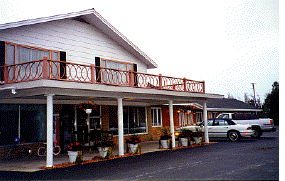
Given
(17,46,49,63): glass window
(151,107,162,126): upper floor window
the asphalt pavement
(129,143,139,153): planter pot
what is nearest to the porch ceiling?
(17,46,49,63): glass window

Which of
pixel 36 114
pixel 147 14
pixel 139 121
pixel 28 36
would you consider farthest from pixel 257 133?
pixel 28 36

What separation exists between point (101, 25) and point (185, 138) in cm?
860

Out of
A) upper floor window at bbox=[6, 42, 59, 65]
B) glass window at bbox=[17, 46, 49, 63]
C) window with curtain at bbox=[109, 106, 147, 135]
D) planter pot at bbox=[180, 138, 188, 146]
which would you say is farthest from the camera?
window with curtain at bbox=[109, 106, 147, 135]

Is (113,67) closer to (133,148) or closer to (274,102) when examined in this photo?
(133,148)

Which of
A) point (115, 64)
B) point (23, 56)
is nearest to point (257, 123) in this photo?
point (115, 64)

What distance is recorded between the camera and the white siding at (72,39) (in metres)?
15.4

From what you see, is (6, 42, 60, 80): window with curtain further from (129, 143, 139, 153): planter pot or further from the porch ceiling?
(129, 143, 139, 153): planter pot

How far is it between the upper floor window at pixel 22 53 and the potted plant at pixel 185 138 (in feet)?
29.8

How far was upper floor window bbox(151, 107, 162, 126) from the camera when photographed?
85.8ft

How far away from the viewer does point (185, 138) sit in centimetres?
1977

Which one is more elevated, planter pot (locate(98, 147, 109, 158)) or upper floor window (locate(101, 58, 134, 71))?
upper floor window (locate(101, 58, 134, 71))

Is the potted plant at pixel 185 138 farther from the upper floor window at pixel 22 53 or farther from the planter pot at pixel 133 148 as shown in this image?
the upper floor window at pixel 22 53

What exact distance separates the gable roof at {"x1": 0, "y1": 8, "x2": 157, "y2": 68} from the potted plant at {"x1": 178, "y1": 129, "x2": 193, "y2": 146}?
209 inches

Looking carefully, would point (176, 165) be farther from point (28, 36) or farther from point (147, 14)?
point (147, 14)
